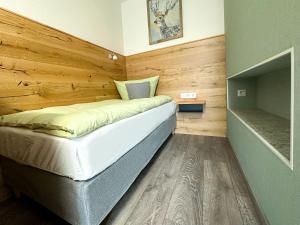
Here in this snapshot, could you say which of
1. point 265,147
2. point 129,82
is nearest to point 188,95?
point 129,82

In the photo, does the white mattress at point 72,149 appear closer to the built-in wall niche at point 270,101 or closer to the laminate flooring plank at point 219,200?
the laminate flooring plank at point 219,200

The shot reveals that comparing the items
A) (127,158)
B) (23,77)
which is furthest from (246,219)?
(23,77)

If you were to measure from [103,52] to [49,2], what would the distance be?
0.77m

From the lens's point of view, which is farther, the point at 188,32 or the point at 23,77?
the point at 188,32

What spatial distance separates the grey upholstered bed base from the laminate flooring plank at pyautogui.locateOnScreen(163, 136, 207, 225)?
0.30 meters

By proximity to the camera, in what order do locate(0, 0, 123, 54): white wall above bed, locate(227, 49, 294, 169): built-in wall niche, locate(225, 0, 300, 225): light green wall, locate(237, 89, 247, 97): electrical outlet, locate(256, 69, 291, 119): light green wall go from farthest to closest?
locate(237, 89, 247, 97): electrical outlet → locate(0, 0, 123, 54): white wall above bed → locate(256, 69, 291, 119): light green wall → locate(227, 49, 294, 169): built-in wall niche → locate(225, 0, 300, 225): light green wall

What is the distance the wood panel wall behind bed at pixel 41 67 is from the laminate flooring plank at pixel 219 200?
4.80 ft

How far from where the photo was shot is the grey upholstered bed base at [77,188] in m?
0.60

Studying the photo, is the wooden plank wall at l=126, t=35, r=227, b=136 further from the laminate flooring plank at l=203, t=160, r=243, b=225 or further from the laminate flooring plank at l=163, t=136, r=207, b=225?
the laminate flooring plank at l=203, t=160, r=243, b=225

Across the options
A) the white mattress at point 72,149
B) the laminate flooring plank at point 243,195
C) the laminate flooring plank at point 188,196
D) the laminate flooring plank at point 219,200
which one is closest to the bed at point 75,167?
the white mattress at point 72,149

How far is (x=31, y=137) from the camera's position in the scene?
2.30 feet

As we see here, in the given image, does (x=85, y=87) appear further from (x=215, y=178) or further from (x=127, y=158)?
(x=215, y=178)

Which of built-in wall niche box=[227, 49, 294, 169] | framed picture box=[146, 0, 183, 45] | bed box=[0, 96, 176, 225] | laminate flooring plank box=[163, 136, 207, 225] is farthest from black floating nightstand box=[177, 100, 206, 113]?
bed box=[0, 96, 176, 225]

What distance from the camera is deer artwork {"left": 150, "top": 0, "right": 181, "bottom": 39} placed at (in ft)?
7.07
